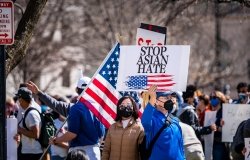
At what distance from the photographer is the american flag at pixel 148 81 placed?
12047mm

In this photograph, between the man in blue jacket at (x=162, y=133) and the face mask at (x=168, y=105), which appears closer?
the man in blue jacket at (x=162, y=133)

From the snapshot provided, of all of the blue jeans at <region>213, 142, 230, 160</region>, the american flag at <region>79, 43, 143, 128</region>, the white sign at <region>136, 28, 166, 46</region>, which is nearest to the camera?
the american flag at <region>79, 43, 143, 128</region>

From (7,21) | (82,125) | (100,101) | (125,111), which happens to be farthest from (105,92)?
(7,21)

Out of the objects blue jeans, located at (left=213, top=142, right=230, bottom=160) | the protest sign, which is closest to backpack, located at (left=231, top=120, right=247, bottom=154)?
the protest sign

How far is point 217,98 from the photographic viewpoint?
17.6 m

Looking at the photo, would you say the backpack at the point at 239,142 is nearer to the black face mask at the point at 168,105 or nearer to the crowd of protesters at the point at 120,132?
the crowd of protesters at the point at 120,132

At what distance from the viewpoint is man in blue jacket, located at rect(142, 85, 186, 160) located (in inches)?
445

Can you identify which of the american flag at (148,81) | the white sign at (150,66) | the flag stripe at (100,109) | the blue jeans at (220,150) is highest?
the white sign at (150,66)

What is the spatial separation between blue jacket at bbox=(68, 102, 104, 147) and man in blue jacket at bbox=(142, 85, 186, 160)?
115 centimetres

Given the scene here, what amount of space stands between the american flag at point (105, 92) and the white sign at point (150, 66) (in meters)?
0.26

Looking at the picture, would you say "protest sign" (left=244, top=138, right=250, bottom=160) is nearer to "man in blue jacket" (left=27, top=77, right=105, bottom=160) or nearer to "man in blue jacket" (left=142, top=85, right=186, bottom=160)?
"man in blue jacket" (left=142, top=85, right=186, bottom=160)

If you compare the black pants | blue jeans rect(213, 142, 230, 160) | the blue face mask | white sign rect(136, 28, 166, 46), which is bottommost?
blue jeans rect(213, 142, 230, 160)

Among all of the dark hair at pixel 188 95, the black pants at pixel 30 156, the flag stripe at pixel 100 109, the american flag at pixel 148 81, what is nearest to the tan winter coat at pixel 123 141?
the american flag at pixel 148 81

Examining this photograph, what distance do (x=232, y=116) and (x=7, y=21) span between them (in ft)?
19.9
